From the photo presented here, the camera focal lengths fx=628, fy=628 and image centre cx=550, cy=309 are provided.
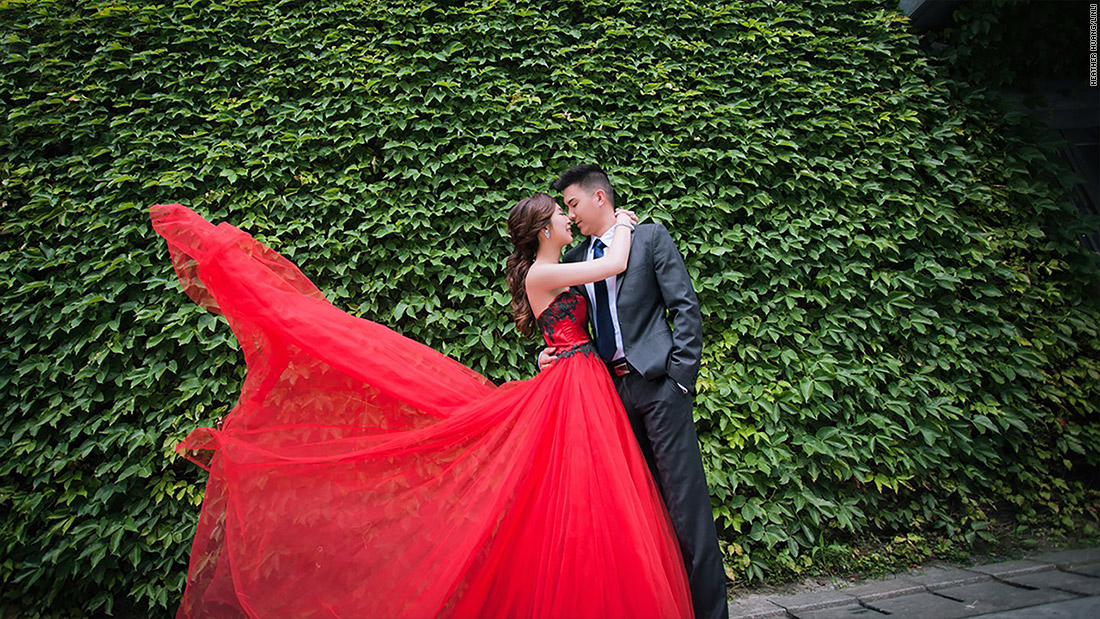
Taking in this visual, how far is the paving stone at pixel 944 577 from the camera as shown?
3520 mm

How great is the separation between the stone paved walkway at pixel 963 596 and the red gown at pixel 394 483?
1.40 meters

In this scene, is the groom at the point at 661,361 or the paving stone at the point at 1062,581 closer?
the groom at the point at 661,361

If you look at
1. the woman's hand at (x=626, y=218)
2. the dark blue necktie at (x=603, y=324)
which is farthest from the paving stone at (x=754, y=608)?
the woman's hand at (x=626, y=218)

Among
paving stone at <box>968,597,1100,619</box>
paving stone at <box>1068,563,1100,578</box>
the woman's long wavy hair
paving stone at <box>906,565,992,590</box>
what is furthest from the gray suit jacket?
paving stone at <box>1068,563,1100,578</box>

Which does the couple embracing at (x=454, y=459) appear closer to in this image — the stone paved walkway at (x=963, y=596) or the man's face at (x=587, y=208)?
the man's face at (x=587, y=208)

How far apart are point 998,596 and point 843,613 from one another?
2.81 ft

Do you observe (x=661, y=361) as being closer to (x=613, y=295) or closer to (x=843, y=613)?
(x=613, y=295)

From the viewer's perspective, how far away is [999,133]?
4332 mm

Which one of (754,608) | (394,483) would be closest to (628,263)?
(394,483)

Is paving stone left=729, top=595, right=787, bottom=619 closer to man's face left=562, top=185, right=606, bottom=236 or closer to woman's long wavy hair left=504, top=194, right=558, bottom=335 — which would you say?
woman's long wavy hair left=504, top=194, right=558, bottom=335

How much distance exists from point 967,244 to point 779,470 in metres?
1.98

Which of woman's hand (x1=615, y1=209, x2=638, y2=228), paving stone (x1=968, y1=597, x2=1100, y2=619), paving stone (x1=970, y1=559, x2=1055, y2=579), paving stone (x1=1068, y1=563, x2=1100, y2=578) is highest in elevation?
woman's hand (x1=615, y1=209, x2=638, y2=228)

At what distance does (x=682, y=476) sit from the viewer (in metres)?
2.47

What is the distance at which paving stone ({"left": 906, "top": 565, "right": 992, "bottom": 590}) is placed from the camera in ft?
11.5
